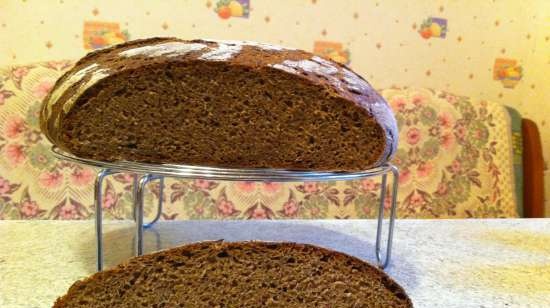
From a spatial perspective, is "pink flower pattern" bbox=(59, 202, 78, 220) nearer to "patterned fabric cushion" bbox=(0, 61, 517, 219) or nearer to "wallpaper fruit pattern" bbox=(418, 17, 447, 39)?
"patterned fabric cushion" bbox=(0, 61, 517, 219)

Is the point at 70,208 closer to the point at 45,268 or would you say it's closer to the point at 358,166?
the point at 45,268

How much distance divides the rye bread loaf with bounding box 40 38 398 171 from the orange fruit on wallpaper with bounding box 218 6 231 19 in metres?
1.01

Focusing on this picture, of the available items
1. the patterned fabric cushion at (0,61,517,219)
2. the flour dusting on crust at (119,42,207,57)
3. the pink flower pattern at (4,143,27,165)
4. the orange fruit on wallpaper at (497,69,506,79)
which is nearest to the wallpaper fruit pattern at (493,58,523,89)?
the orange fruit on wallpaper at (497,69,506,79)

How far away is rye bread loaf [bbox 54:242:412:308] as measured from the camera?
583 millimetres

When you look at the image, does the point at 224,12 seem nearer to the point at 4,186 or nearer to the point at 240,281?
the point at 4,186

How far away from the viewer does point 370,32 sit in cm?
172

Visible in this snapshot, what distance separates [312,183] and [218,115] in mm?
984

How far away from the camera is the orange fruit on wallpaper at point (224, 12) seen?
5.29ft

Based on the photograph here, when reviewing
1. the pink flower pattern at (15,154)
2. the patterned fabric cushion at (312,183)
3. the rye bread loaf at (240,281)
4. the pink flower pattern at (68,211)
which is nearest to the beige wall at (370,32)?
the patterned fabric cushion at (312,183)

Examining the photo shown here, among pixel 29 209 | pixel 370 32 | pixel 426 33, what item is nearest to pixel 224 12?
pixel 370 32

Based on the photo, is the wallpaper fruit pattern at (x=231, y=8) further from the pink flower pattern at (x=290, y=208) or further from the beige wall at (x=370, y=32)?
the pink flower pattern at (x=290, y=208)

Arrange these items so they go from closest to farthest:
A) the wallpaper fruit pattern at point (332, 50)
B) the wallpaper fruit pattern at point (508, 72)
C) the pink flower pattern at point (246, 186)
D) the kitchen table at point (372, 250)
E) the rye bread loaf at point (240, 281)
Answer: the rye bread loaf at point (240, 281)
the kitchen table at point (372, 250)
the pink flower pattern at point (246, 186)
the wallpaper fruit pattern at point (332, 50)
the wallpaper fruit pattern at point (508, 72)

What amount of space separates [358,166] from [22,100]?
4.07ft

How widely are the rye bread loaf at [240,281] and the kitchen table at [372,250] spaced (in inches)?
5.2
